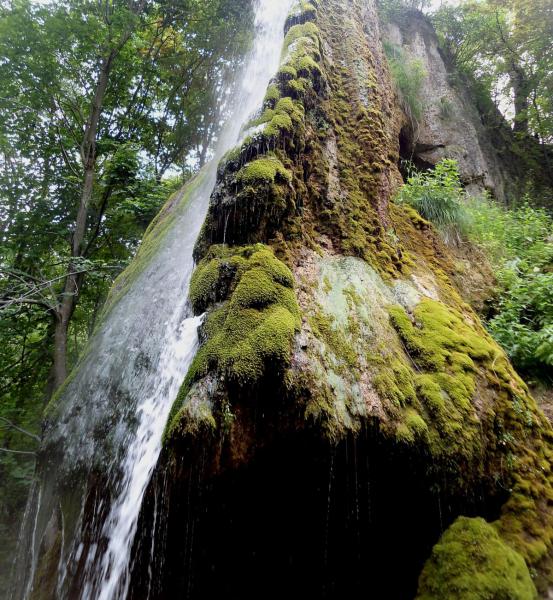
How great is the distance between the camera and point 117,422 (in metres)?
3.70

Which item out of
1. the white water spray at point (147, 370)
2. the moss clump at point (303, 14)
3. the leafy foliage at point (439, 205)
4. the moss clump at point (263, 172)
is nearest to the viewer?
the white water spray at point (147, 370)

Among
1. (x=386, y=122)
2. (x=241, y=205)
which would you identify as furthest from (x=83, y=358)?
(x=386, y=122)

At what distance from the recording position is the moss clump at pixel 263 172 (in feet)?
10.2

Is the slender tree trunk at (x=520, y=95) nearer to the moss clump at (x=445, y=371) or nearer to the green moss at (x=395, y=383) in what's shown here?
the moss clump at (x=445, y=371)

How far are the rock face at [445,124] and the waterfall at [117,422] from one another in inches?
236

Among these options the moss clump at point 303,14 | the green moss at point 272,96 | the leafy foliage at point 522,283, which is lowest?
the leafy foliage at point 522,283

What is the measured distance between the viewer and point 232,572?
226 centimetres

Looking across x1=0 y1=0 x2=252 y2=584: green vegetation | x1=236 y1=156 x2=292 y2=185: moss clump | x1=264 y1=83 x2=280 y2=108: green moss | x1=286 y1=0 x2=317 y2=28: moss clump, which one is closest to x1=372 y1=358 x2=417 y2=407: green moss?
x1=236 y1=156 x2=292 y2=185: moss clump

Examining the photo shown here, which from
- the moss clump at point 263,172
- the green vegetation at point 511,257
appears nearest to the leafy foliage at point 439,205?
the green vegetation at point 511,257

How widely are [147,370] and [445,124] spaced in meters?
9.28

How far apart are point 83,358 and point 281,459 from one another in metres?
4.17

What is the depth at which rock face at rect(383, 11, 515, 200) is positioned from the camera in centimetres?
838

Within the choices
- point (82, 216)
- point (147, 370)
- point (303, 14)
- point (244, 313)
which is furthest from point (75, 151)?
point (244, 313)

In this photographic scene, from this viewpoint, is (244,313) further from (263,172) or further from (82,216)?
(82,216)
